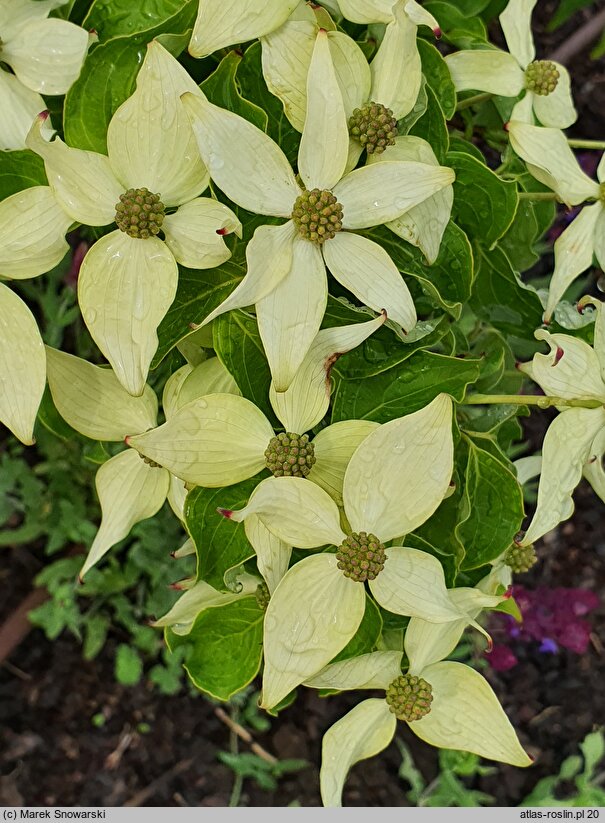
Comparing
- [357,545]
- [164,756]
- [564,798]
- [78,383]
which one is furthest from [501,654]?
[78,383]

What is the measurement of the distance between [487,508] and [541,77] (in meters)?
0.39

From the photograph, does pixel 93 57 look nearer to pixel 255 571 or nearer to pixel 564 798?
pixel 255 571

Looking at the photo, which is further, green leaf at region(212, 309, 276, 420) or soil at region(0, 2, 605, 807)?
soil at region(0, 2, 605, 807)

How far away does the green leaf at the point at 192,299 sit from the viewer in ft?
1.85

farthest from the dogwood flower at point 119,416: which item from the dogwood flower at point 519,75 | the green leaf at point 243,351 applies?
the dogwood flower at point 519,75

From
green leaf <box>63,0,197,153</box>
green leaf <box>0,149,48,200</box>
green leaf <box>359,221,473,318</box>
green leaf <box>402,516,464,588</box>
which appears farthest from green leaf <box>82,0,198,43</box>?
green leaf <box>402,516,464,588</box>

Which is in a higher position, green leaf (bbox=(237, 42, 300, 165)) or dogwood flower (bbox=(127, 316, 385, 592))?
green leaf (bbox=(237, 42, 300, 165))

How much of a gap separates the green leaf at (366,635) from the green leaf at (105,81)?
15.9 inches

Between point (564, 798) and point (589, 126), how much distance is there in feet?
3.95

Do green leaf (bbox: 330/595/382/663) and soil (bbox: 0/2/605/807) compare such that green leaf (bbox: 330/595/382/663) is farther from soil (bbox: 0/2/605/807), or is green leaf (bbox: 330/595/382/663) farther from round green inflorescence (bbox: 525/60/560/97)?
soil (bbox: 0/2/605/807)

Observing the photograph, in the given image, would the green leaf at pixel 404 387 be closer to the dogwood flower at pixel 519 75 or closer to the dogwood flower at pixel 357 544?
the dogwood flower at pixel 357 544

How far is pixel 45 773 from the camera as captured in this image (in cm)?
124

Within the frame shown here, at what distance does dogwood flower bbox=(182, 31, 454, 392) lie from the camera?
494 millimetres

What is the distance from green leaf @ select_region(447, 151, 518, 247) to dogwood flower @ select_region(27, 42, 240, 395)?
22cm
